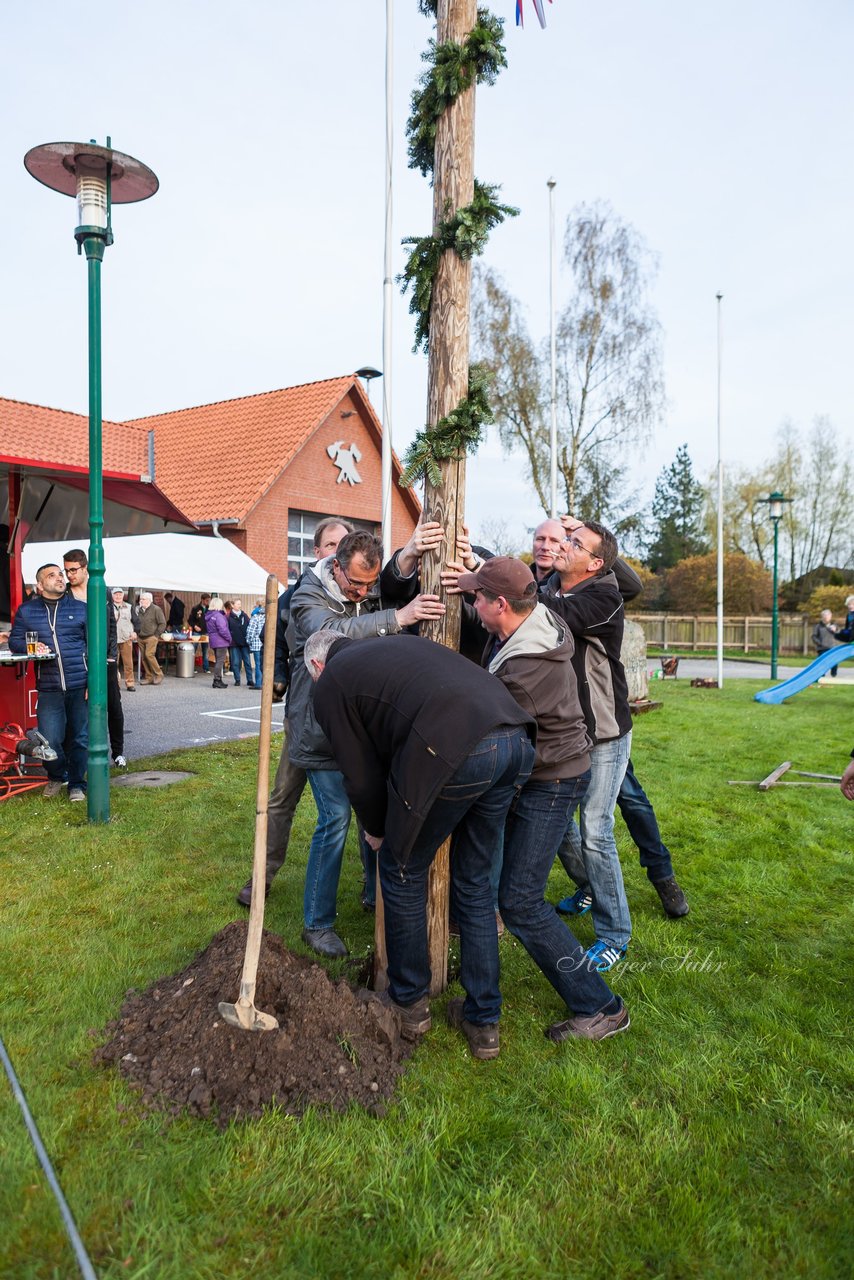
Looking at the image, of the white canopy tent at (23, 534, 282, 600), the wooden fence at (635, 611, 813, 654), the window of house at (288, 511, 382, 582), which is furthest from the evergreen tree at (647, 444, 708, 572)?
the white canopy tent at (23, 534, 282, 600)

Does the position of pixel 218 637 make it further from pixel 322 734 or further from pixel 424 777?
pixel 424 777

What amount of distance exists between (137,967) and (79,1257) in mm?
1758

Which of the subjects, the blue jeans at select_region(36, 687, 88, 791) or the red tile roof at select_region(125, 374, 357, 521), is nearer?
the blue jeans at select_region(36, 687, 88, 791)

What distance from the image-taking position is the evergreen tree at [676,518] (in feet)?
176

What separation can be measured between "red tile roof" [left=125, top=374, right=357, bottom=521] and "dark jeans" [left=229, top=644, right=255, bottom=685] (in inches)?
173

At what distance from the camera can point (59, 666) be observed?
680cm

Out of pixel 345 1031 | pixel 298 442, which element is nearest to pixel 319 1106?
pixel 345 1031

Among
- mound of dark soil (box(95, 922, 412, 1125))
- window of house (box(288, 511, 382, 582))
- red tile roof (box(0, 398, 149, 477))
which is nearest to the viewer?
mound of dark soil (box(95, 922, 412, 1125))

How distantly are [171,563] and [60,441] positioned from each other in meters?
9.36

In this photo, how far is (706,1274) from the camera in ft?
6.93

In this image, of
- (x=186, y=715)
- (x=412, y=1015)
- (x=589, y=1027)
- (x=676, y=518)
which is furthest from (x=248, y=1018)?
(x=676, y=518)

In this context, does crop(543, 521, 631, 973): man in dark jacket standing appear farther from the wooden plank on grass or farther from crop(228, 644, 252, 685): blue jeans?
crop(228, 644, 252, 685): blue jeans

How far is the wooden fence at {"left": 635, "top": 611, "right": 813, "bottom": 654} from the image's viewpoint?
3441 cm

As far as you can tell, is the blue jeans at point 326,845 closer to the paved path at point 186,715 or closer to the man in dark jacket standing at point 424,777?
the man in dark jacket standing at point 424,777
